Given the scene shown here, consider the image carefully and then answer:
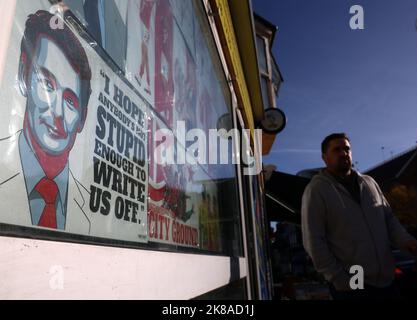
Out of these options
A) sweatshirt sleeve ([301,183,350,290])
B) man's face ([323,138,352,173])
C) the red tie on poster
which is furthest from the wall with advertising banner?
man's face ([323,138,352,173])

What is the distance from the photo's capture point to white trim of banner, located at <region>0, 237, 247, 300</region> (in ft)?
1.29

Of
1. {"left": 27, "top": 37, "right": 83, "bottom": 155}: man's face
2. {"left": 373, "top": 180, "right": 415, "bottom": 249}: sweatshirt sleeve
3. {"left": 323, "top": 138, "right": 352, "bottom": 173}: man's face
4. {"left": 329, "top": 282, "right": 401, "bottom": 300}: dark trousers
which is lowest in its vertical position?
{"left": 329, "top": 282, "right": 401, "bottom": 300}: dark trousers

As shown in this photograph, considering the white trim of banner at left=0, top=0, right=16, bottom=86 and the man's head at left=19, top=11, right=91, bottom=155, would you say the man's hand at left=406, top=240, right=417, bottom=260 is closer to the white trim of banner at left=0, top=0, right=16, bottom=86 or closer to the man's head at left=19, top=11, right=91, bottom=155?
the man's head at left=19, top=11, right=91, bottom=155

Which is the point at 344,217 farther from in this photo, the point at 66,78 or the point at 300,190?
the point at 300,190

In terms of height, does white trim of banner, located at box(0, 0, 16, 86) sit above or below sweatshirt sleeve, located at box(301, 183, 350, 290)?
above

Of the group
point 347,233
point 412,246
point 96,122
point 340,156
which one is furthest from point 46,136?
point 412,246

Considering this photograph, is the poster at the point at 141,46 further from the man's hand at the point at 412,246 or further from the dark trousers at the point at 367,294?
the man's hand at the point at 412,246

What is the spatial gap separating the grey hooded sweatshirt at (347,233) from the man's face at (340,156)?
0.30 ft

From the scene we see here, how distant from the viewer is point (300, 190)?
199 inches

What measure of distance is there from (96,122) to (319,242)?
1.51 meters

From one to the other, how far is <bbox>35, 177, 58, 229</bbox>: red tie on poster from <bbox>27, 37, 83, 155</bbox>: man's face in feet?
0.17

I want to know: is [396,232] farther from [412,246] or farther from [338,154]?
[338,154]

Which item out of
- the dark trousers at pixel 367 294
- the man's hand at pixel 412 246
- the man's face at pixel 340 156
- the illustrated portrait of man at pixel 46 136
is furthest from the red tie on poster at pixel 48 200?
the man's hand at pixel 412 246
